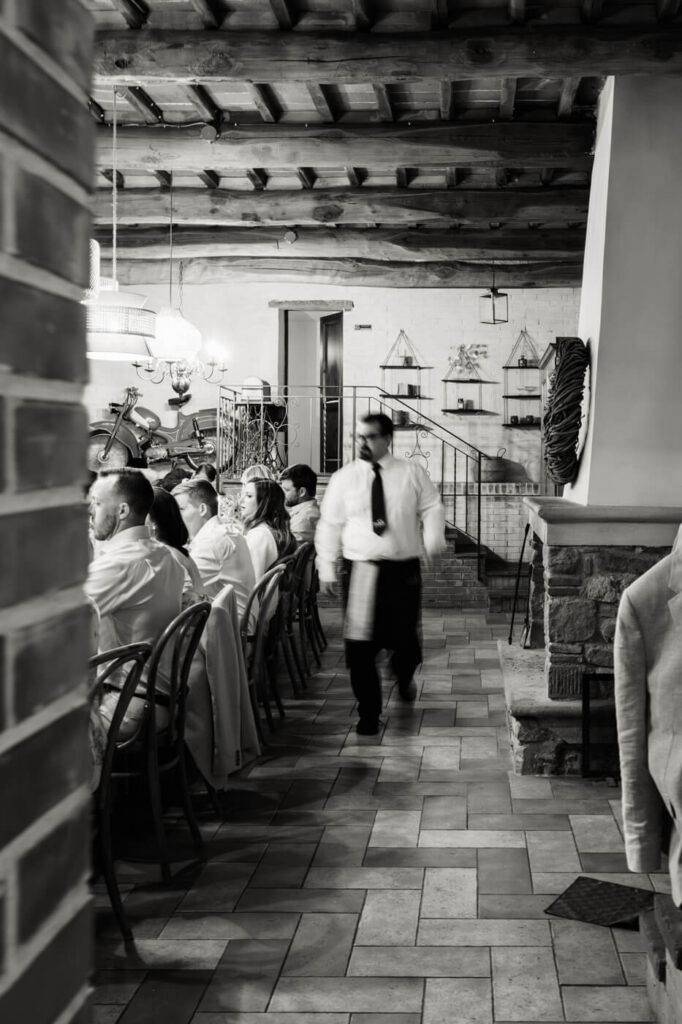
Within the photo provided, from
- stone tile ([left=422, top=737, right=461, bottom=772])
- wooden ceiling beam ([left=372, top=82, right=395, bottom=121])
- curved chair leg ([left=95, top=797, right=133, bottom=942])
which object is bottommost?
stone tile ([left=422, top=737, right=461, bottom=772])

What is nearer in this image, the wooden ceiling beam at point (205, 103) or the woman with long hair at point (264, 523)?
the woman with long hair at point (264, 523)

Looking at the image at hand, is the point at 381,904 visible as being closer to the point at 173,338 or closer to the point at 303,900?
the point at 303,900

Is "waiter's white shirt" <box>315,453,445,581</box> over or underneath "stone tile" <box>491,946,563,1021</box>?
over

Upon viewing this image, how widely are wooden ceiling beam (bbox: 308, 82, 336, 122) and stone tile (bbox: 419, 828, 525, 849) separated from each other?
14.0ft

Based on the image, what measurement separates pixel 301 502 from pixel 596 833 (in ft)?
13.8

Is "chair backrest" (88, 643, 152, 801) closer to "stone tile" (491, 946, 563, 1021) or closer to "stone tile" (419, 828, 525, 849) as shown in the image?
"stone tile" (491, 946, 563, 1021)

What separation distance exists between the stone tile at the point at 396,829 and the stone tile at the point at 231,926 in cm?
67

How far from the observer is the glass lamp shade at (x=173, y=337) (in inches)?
230

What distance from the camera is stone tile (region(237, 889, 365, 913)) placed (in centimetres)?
301

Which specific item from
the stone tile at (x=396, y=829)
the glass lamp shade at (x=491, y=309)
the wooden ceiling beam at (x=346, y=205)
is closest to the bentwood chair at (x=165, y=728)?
the stone tile at (x=396, y=829)

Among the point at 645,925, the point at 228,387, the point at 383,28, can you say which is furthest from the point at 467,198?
the point at 645,925

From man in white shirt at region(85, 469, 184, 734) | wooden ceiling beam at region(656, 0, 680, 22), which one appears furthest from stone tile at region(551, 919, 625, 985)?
wooden ceiling beam at region(656, 0, 680, 22)

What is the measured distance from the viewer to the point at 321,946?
2.78 m

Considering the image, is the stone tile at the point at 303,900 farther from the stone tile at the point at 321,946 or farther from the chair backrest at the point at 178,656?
the chair backrest at the point at 178,656
